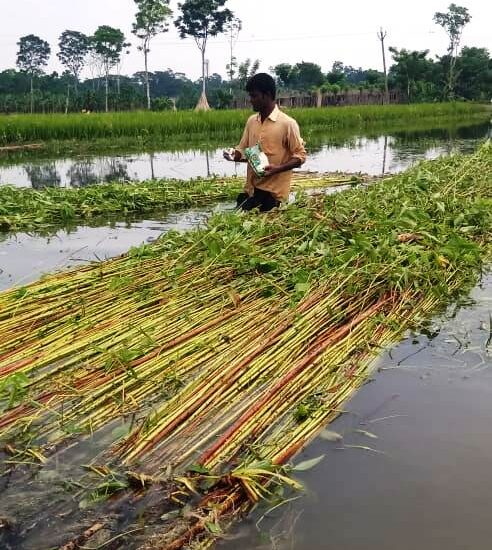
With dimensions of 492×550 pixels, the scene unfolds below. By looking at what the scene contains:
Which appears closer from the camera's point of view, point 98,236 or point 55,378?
point 55,378

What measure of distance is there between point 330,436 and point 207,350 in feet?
2.44

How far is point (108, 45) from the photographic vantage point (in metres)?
51.7

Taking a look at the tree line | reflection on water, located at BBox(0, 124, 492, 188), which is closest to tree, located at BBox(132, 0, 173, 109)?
the tree line

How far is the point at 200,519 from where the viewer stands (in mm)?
1941

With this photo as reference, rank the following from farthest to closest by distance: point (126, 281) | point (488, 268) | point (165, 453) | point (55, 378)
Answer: point (488, 268) → point (126, 281) → point (55, 378) → point (165, 453)

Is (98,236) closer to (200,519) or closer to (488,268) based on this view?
(488,268)

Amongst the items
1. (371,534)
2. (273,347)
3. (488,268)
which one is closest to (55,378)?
(273,347)

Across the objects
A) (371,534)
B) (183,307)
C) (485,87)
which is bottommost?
(371,534)

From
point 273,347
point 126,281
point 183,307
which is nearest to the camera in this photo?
point 273,347

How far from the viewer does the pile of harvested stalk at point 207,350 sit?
2127 millimetres

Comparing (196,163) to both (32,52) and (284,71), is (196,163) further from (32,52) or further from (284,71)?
(32,52)

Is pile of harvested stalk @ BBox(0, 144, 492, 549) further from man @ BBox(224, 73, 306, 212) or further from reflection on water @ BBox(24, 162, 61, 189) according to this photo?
reflection on water @ BBox(24, 162, 61, 189)

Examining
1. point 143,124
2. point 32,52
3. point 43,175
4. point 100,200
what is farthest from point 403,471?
point 32,52

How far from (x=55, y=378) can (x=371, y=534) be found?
57.2 inches
